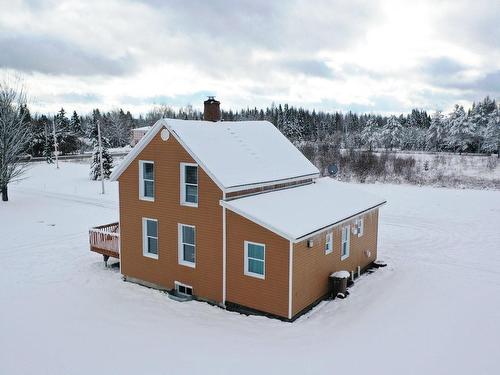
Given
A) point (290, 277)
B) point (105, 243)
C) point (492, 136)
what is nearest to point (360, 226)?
point (290, 277)

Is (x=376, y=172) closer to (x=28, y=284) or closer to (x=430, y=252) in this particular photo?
(x=430, y=252)

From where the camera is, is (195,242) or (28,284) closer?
(195,242)

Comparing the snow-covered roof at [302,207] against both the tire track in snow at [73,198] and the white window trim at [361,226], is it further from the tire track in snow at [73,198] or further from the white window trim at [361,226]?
the tire track in snow at [73,198]

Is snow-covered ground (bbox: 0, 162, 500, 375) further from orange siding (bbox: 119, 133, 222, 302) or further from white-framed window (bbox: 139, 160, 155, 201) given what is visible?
white-framed window (bbox: 139, 160, 155, 201)

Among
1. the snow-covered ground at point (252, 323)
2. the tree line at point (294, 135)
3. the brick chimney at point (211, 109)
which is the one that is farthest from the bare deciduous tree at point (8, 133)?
the brick chimney at point (211, 109)

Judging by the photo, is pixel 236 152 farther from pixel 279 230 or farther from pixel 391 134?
pixel 391 134

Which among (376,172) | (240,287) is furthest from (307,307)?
(376,172)
